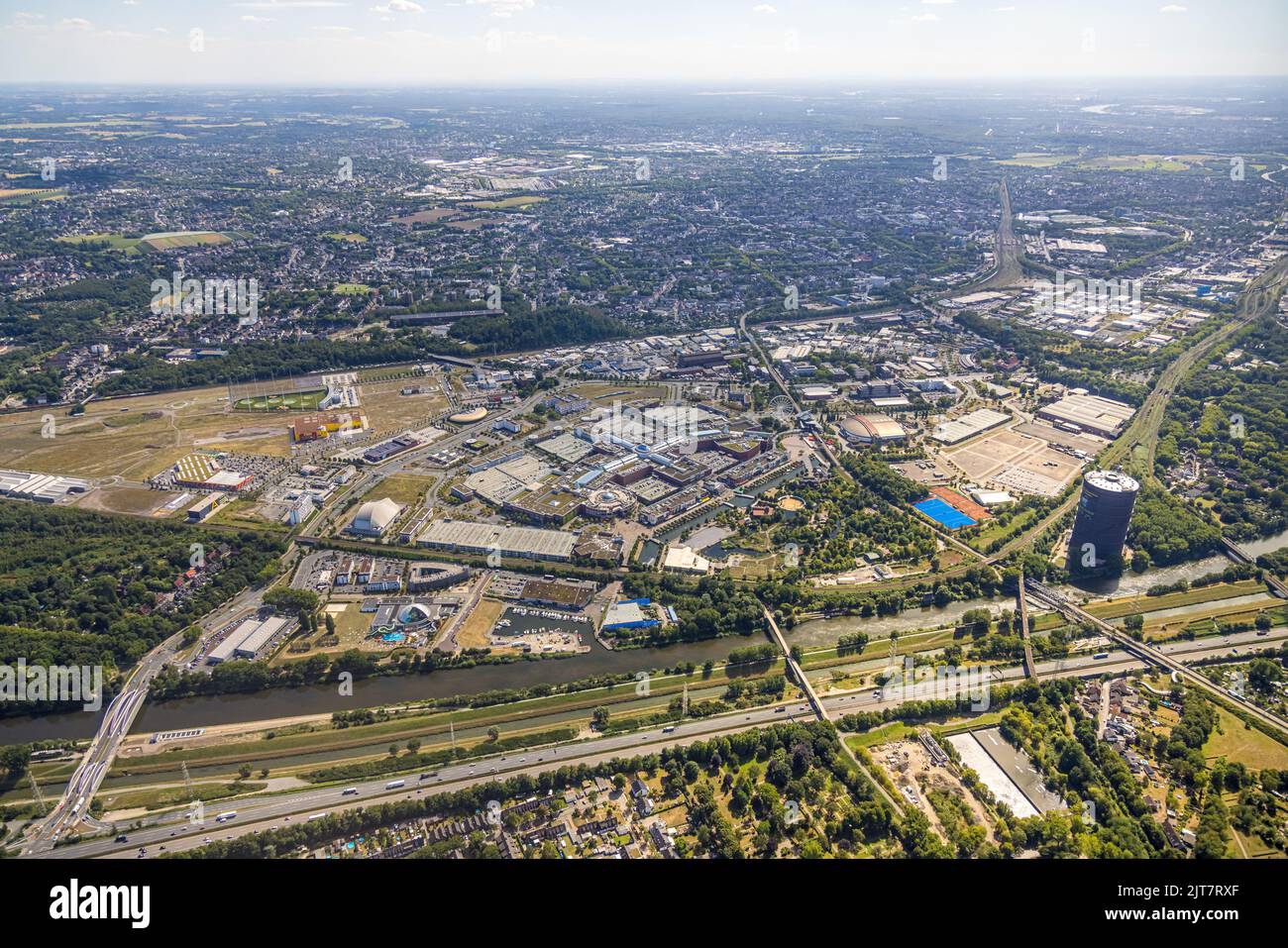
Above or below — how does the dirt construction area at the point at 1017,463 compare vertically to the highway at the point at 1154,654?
above

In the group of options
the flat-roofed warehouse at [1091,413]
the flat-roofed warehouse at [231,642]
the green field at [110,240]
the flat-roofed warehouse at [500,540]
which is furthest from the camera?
the green field at [110,240]

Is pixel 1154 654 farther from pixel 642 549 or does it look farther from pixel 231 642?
pixel 231 642

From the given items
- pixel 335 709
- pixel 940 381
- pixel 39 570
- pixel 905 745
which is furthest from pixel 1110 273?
pixel 39 570

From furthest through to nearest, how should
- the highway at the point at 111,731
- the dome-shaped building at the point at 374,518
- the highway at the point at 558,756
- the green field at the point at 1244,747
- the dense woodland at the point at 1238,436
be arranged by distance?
the dense woodland at the point at 1238,436
the dome-shaped building at the point at 374,518
the green field at the point at 1244,747
the highway at the point at 111,731
the highway at the point at 558,756

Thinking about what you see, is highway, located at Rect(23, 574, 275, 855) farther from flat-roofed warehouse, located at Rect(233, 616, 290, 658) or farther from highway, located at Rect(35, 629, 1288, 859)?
flat-roofed warehouse, located at Rect(233, 616, 290, 658)

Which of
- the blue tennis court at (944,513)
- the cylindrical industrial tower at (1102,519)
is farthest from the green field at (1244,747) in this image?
the blue tennis court at (944,513)
